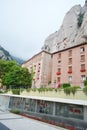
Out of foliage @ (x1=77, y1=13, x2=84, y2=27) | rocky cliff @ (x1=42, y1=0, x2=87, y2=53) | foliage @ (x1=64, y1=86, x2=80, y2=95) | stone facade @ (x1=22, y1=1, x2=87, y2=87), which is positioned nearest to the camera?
foliage @ (x1=64, y1=86, x2=80, y2=95)

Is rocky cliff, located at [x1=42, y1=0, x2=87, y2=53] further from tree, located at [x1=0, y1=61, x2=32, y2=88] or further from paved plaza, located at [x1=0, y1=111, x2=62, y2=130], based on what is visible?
paved plaza, located at [x1=0, y1=111, x2=62, y2=130]

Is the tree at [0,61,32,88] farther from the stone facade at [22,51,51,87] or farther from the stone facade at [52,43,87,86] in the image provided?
the stone facade at [52,43,87,86]

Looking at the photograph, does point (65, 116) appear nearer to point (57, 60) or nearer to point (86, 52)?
point (86, 52)

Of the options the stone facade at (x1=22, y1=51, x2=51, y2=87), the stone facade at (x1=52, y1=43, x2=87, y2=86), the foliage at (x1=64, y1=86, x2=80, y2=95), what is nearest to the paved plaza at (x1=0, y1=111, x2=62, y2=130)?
the foliage at (x1=64, y1=86, x2=80, y2=95)

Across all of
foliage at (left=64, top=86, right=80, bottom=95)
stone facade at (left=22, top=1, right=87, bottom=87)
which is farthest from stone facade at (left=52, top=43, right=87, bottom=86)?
foliage at (left=64, top=86, right=80, bottom=95)

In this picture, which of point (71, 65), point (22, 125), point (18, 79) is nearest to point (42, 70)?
point (18, 79)

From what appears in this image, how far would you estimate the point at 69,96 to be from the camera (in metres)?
21.3

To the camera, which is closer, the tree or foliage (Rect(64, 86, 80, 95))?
foliage (Rect(64, 86, 80, 95))

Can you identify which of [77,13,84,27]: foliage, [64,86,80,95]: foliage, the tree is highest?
[77,13,84,27]: foliage

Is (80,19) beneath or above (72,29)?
above

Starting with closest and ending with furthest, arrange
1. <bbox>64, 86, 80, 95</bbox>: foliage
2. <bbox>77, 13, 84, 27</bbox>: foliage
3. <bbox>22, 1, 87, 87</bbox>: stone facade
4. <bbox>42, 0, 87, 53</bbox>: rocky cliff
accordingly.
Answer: <bbox>64, 86, 80, 95</bbox>: foliage < <bbox>22, 1, 87, 87</bbox>: stone facade < <bbox>42, 0, 87, 53</bbox>: rocky cliff < <bbox>77, 13, 84, 27</bbox>: foliage

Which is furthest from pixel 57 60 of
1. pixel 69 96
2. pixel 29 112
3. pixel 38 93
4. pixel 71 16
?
pixel 71 16

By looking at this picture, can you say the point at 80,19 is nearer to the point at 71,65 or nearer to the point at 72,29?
the point at 72,29

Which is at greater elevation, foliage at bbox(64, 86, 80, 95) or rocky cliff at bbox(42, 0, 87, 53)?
rocky cliff at bbox(42, 0, 87, 53)
